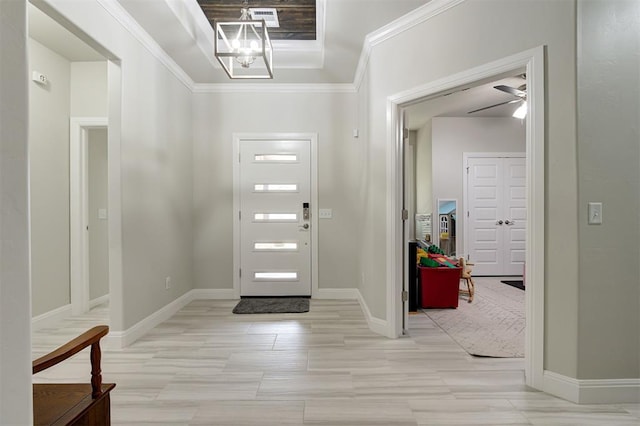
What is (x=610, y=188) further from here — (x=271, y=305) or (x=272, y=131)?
(x=272, y=131)

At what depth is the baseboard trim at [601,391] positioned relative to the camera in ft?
6.64

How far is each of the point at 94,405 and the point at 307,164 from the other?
344 cm

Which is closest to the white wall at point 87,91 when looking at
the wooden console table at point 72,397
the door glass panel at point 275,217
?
the door glass panel at point 275,217

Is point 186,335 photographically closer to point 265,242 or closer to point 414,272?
point 265,242

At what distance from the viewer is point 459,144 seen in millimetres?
5945

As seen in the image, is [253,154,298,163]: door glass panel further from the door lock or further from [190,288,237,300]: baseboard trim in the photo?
[190,288,237,300]: baseboard trim

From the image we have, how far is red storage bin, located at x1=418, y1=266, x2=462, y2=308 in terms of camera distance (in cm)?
385

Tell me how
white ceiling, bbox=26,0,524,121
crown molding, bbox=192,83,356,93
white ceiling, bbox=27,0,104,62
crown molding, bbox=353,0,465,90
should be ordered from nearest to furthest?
crown molding, bbox=353,0,465,90 → white ceiling, bbox=26,0,524,121 → white ceiling, bbox=27,0,104,62 → crown molding, bbox=192,83,356,93

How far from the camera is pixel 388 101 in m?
3.08

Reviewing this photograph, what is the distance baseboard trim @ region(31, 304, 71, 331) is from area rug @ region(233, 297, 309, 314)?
1.83 m

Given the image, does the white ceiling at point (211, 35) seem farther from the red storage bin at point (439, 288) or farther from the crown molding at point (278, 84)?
the red storage bin at point (439, 288)

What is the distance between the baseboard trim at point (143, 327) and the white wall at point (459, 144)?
449 cm

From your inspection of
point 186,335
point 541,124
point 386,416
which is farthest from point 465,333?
point 186,335

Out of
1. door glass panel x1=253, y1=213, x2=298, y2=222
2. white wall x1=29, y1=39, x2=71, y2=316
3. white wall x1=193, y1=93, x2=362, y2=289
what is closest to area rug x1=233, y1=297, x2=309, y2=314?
white wall x1=193, y1=93, x2=362, y2=289
